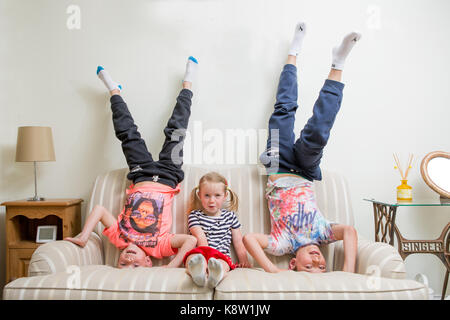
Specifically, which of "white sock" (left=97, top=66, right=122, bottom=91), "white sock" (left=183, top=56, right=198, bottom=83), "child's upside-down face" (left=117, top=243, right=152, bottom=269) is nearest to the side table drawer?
"child's upside-down face" (left=117, top=243, right=152, bottom=269)

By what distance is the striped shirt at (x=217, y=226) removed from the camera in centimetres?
184

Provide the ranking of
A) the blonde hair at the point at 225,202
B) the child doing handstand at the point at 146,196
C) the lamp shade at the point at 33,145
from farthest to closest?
the lamp shade at the point at 33,145
the blonde hair at the point at 225,202
the child doing handstand at the point at 146,196

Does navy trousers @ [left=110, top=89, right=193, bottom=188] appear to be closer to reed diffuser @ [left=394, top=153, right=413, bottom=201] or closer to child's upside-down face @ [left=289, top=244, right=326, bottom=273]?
child's upside-down face @ [left=289, top=244, right=326, bottom=273]

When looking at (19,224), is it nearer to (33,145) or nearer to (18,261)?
(18,261)

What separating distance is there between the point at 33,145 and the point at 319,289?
1800 mm

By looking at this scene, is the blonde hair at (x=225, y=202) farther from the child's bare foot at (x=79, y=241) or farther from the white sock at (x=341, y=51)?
the white sock at (x=341, y=51)

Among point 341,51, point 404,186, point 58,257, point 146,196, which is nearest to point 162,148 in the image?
point 146,196

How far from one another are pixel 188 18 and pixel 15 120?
133 centimetres

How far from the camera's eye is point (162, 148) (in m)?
2.23

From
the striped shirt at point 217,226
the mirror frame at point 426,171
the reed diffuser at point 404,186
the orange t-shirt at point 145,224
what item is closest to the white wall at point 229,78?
the reed diffuser at point 404,186

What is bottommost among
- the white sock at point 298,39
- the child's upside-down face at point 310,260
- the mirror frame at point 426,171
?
the child's upside-down face at point 310,260

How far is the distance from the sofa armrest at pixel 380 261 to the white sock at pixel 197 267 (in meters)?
0.72

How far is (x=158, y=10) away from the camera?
2.40 metres
